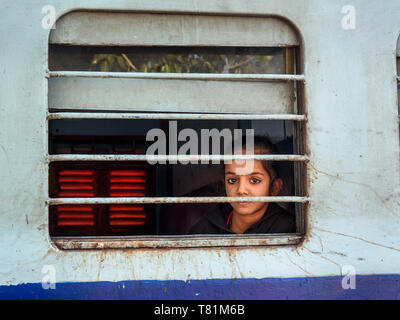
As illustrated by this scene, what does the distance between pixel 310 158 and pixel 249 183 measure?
1.71 ft

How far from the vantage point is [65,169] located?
331 centimetres

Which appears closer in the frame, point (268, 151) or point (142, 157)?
point (142, 157)

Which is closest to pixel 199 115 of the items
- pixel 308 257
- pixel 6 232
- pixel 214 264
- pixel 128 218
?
pixel 214 264

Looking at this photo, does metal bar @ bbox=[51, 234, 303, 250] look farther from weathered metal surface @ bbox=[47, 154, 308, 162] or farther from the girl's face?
the girl's face

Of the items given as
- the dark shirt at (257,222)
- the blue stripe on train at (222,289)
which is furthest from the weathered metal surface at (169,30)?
the blue stripe on train at (222,289)

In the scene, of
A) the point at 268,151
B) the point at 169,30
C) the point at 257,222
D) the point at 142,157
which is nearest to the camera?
the point at 142,157

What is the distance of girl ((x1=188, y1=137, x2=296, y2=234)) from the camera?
2.10 m

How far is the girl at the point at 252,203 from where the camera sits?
6.88ft

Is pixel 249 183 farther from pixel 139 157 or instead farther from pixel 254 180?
pixel 139 157

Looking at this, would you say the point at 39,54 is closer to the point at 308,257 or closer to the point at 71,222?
the point at 308,257

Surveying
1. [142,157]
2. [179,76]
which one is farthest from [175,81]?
[142,157]

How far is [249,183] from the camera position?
7.06 feet

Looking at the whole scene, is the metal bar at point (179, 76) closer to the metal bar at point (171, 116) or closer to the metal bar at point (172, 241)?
the metal bar at point (171, 116)
